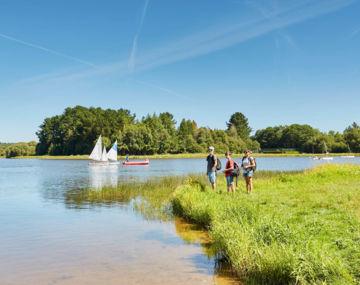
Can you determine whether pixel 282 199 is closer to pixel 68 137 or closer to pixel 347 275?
pixel 347 275

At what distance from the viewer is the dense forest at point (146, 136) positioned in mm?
94062

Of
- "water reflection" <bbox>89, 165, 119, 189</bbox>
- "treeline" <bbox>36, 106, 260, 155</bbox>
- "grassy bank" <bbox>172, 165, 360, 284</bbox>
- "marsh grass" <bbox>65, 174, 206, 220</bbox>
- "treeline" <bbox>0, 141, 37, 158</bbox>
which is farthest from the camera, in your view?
"treeline" <bbox>0, 141, 37, 158</bbox>

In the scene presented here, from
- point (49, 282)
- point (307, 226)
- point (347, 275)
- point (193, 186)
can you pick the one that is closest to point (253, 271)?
point (347, 275)

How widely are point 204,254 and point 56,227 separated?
5.94m

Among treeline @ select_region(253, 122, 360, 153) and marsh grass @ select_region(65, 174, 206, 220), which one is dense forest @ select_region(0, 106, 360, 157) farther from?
marsh grass @ select_region(65, 174, 206, 220)

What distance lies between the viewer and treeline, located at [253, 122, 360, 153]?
113250mm

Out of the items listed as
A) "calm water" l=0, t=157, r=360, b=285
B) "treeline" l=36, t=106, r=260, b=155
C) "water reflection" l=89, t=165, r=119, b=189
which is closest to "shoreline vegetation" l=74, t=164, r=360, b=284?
"calm water" l=0, t=157, r=360, b=285

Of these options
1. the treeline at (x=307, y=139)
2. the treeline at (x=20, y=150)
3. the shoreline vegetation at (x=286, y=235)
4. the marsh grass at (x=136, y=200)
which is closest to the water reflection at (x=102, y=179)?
the marsh grass at (x=136, y=200)

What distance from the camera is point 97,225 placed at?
35.2ft

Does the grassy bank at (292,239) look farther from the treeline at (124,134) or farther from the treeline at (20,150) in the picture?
the treeline at (20,150)

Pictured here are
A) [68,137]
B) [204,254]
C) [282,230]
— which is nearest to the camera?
[282,230]

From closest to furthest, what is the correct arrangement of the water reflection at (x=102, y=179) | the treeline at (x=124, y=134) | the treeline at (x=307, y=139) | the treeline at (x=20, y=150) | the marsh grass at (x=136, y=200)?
the marsh grass at (x=136, y=200) → the water reflection at (x=102, y=179) → the treeline at (x=124, y=134) → the treeline at (x=307, y=139) → the treeline at (x=20, y=150)

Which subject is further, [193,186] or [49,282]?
[193,186]

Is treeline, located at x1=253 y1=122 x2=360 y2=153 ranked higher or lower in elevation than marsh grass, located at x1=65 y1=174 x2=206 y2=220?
higher
